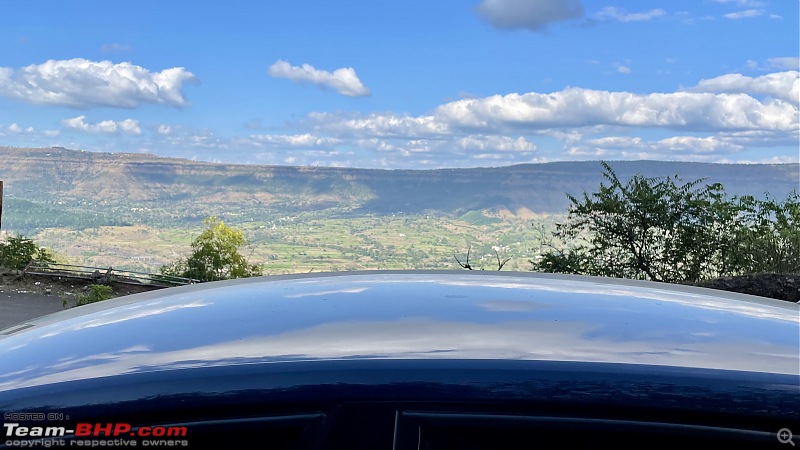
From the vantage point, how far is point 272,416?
4.56 ft

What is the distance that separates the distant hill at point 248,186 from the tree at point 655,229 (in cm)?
2826

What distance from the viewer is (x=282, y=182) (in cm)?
10138

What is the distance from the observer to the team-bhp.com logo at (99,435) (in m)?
1.40

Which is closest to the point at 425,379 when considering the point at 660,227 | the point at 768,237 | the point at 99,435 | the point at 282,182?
the point at 99,435

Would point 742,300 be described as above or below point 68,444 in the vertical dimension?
above

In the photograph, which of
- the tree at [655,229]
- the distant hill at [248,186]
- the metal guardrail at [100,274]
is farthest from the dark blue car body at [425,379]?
the distant hill at [248,186]

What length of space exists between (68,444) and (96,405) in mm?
82

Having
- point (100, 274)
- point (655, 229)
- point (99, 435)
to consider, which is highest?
point (99, 435)

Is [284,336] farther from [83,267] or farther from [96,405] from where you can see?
[83,267]

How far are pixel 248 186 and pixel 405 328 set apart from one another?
4091 inches

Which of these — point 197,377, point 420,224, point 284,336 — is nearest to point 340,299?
point 284,336

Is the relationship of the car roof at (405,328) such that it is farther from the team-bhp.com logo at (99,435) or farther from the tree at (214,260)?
the tree at (214,260)

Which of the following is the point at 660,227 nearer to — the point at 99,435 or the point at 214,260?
the point at 214,260

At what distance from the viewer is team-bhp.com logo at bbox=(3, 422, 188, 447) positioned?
1399 millimetres
